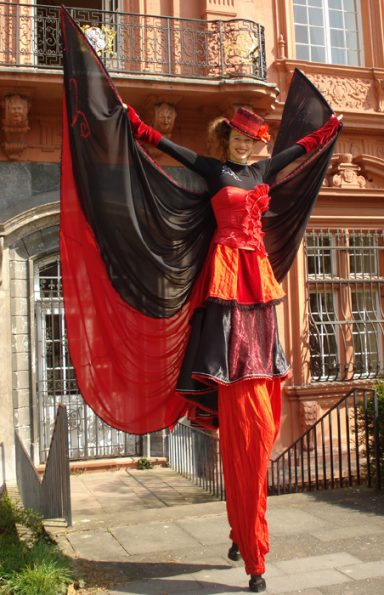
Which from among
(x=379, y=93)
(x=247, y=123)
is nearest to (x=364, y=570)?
(x=247, y=123)

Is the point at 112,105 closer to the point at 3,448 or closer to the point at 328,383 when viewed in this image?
the point at 3,448

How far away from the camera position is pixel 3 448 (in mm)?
8797

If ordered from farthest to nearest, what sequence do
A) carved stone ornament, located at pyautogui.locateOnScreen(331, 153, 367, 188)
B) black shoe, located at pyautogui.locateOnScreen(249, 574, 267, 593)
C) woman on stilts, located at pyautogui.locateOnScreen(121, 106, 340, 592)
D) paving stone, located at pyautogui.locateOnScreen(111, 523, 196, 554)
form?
carved stone ornament, located at pyautogui.locateOnScreen(331, 153, 367, 188)
paving stone, located at pyautogui.locateOnScreen(111, 523, 196, 554)
woman on stilts, located at pyautogui.locateOnScreen(121, 106, 340, 592)
black shoe, located at pyautogui.locateOnScreen(249, 574, 267, 593)

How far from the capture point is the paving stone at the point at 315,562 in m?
4.24

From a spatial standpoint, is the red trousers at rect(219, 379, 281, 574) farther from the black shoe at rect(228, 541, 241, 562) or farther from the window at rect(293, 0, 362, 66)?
the window at rect(293, 0, 362, 66)

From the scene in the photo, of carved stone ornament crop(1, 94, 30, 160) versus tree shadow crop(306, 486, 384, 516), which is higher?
carved stone ornament crop(1, 94, 30, 160)

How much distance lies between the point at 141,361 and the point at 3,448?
16.8ft

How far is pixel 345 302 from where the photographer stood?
10867mm

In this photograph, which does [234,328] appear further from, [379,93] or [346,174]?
[379,93]

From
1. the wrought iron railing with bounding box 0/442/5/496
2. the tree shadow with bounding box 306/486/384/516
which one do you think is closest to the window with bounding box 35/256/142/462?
the wrought iron railing with bounding box 0/442/5/496

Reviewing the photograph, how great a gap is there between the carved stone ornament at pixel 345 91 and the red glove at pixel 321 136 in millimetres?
6592

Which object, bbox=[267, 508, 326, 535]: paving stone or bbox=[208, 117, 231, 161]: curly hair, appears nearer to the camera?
bbox=[208, 117, 231, 161]: curly hair

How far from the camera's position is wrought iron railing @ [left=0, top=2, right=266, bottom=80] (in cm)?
981

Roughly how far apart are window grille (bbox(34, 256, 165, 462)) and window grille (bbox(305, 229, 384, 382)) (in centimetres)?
292
